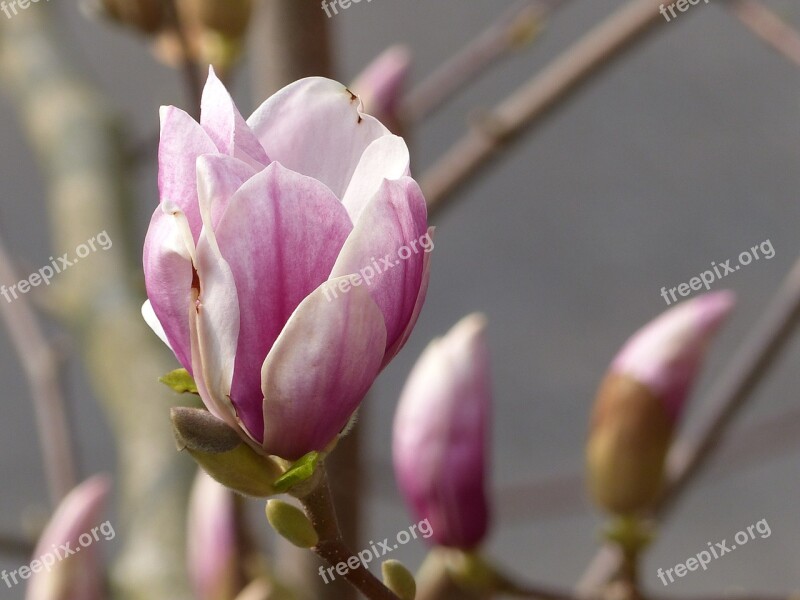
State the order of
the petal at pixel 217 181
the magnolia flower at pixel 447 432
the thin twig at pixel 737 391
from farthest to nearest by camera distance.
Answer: the thin twig at pixel 737 391 < the magnolia flower at pixel 447 432 < the petal at pixel 217 181

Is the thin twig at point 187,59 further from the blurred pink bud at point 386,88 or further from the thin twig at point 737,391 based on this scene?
the thin twig at point 737,391

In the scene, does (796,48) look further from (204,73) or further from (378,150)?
(378,150)

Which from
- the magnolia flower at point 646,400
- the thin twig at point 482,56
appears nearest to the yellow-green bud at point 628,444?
the magnolia flower at point 646,400

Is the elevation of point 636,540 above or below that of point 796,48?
below

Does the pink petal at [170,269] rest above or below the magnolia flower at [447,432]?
above

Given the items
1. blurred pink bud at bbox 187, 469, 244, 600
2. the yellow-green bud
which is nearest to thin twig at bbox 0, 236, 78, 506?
blurred pink bud at bbox 187, 469, 244, 600

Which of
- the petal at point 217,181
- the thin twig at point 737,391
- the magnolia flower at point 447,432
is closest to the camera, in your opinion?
the petal at point 217,181

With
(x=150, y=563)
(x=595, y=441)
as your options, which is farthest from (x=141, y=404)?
(x=595, y=441)
